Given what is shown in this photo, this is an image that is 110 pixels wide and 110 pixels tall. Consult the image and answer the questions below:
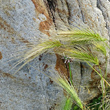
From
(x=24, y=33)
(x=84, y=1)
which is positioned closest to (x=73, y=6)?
(x=84, y=1)

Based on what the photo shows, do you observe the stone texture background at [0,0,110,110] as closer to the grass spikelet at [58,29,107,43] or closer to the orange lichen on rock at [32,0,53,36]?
the orange lichen on rock at [32,0,53,36]

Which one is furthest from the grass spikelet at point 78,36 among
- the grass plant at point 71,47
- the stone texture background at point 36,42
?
the stone texture background at point 36,42

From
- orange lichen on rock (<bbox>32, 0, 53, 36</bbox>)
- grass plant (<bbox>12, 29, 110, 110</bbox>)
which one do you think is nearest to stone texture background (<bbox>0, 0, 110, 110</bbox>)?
orange lichen on rock (<bbox>32, 0, 53, 36</bbox>)

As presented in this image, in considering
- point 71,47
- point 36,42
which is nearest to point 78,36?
point 71,47

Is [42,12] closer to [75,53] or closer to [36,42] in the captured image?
[36,42]

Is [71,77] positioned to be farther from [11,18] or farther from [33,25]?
[11,18]

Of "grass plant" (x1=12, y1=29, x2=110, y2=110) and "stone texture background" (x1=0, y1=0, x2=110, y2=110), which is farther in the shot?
"stone texture background" (x1=0, y1=0, x2=110, y2=110)

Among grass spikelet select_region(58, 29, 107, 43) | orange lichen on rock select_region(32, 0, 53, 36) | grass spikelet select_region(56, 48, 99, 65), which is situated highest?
orange lichen on rock select_region(32, 0, 53, 36)
